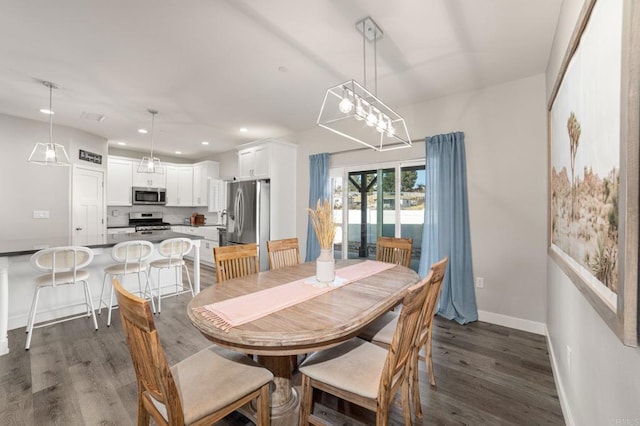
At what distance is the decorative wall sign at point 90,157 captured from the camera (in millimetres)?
5082

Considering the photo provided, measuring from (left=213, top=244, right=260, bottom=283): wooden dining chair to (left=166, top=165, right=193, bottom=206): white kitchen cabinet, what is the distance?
5630 millimetres

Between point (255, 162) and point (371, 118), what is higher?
point (255, 162)

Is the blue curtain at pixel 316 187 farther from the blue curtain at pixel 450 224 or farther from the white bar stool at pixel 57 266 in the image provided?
the white bar stool at pixel 57 266

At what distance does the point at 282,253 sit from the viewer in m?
2.78

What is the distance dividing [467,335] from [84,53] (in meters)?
4.64

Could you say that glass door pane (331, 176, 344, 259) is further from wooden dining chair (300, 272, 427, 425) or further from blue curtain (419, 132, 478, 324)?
wooden dining chair (300, 272, 427, 425)

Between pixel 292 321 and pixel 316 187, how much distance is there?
3504 millimetres

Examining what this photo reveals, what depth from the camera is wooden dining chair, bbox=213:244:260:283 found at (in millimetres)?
2180

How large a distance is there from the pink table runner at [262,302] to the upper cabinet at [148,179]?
19.8 ft

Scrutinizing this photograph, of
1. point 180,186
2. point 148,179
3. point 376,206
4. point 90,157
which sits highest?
point 90,157

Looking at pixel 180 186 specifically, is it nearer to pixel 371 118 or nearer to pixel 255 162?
pixel 255 162

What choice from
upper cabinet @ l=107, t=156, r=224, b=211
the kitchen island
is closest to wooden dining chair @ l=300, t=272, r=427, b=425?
the kitchen island

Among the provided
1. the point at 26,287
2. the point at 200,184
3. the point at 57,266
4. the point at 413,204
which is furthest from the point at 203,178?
the point at 413,204

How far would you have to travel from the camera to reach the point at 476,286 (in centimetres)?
330
